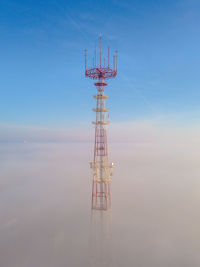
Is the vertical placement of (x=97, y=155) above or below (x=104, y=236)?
above

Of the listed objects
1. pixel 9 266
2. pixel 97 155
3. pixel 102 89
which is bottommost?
pixel 9 266

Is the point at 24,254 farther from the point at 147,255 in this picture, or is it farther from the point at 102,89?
the point at 102,89

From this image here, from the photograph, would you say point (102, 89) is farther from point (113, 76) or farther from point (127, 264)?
point (127, 264)

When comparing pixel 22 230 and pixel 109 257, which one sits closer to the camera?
pixel 109 257

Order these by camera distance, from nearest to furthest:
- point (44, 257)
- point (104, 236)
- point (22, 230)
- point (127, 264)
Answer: point (127, 264), point (44, 257), point (104, 236), point (22, 230)

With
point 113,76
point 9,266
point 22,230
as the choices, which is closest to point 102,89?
point 113,76

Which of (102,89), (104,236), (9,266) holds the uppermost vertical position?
(102,89)

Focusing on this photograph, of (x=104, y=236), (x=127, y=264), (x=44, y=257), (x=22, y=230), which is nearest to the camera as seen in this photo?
(x=127, y=264)

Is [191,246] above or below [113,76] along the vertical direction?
below

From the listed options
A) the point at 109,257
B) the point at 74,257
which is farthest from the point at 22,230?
the point at 109,257
